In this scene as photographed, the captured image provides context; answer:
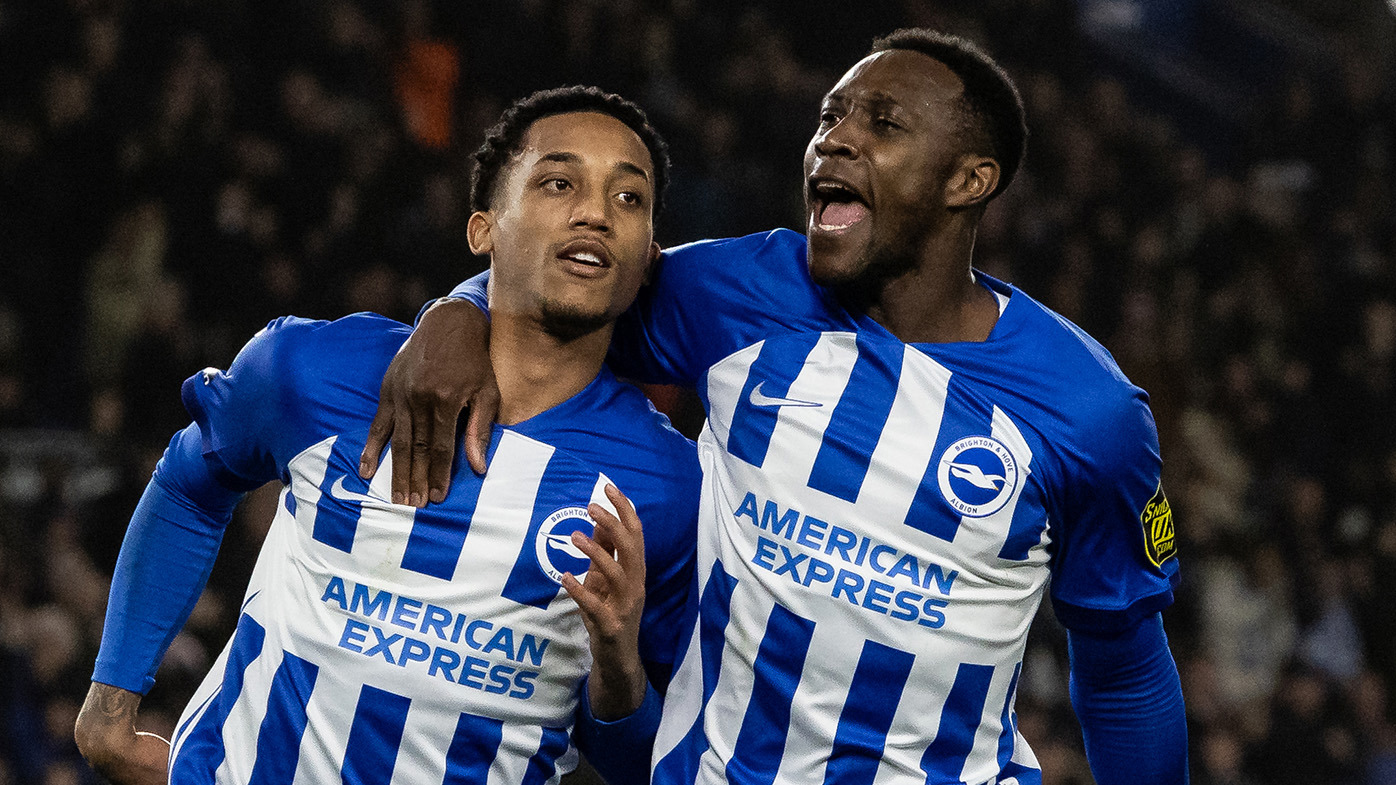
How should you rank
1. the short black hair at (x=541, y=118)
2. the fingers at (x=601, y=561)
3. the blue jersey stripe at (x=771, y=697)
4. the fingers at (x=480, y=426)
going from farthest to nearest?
the short black hair at (x=541, y=118) < the fingers at (x=480, y=426) < the blue jersey stripe at (x=771, y=697) < the fingers at (x=601, y=561)

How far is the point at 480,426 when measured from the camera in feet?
8.20

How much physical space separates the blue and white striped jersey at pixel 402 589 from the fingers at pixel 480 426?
4 cm

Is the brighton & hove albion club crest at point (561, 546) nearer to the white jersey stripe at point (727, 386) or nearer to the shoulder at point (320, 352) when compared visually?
the white jersey stripe at point (727, 386)

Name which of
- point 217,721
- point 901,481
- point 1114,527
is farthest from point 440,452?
point 1114,527

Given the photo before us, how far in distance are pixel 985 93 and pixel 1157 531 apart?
82 centimetres

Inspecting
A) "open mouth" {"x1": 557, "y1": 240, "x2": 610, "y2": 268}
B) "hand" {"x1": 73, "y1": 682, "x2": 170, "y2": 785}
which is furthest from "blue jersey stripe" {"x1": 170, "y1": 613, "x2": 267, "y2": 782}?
"open mouth" {"x1": 557, "y1": 240, "x2": 610, "y2": 268}

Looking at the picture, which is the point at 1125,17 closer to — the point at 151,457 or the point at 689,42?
the point at 689,42

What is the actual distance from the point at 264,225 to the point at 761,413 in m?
4.45

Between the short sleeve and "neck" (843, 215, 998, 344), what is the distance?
275 millimetres

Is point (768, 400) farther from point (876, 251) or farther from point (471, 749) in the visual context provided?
point (471, 749)

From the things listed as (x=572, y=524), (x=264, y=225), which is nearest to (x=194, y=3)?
(x=264, y=225)

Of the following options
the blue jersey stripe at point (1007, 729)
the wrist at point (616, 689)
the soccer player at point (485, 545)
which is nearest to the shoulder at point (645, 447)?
the soccer player at point (485, 545)

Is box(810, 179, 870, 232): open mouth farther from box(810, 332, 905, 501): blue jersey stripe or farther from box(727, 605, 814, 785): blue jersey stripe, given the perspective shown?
box(727, 605, 814, 785): blue jersey stripe

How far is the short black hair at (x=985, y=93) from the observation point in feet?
8.41
